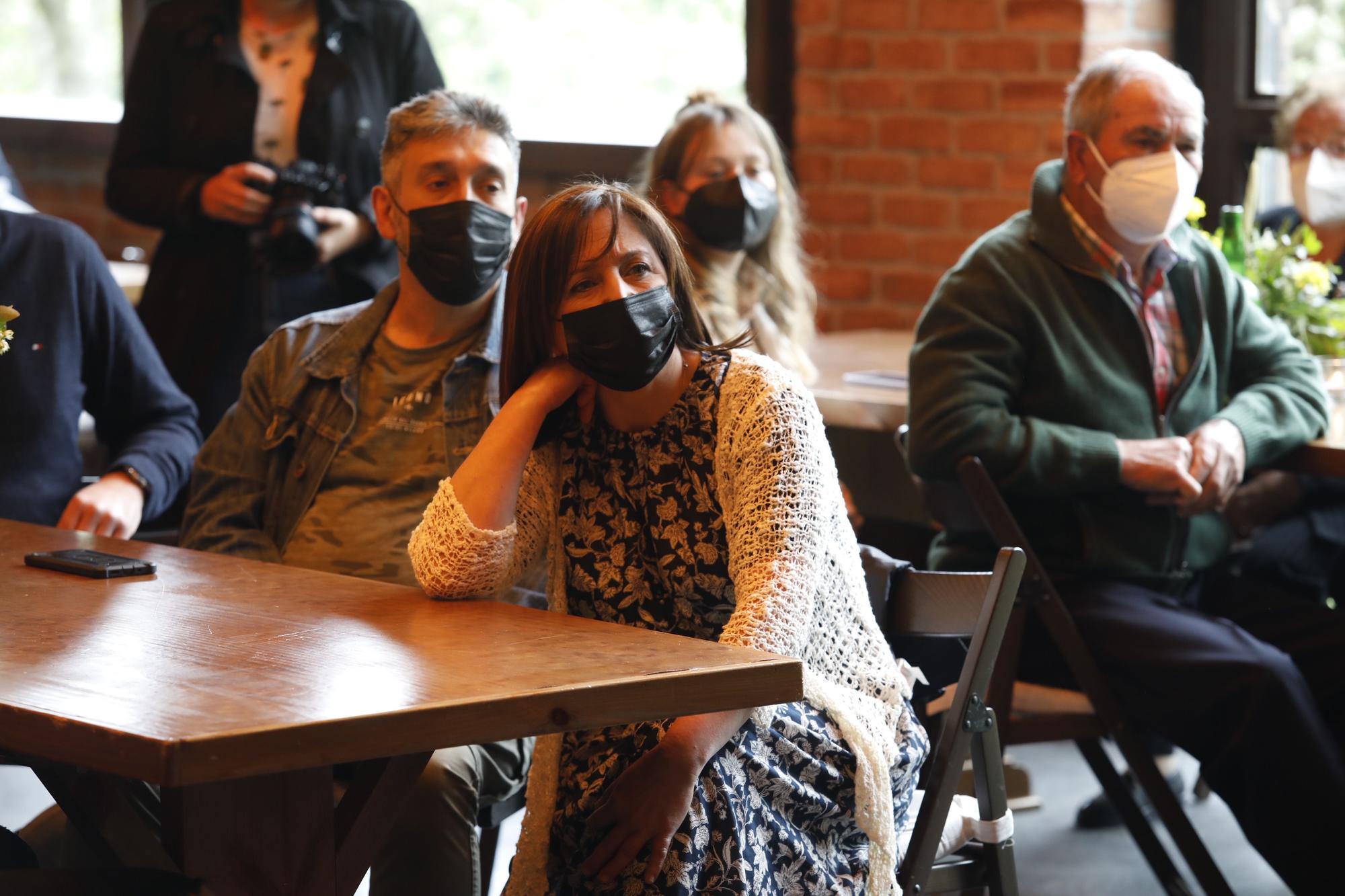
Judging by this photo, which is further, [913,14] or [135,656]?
[913,14]

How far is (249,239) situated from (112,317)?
2.26 feet

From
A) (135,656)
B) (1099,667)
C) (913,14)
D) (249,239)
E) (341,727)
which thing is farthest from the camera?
(913,14)

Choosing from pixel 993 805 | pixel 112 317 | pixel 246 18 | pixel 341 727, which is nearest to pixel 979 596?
pixel 993 805

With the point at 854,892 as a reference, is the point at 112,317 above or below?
above

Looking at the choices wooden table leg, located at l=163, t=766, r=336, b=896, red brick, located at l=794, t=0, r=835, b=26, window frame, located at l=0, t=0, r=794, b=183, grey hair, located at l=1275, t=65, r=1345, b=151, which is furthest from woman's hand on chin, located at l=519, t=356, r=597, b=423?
red brick, located at l=794, t=0, r=835, b=26

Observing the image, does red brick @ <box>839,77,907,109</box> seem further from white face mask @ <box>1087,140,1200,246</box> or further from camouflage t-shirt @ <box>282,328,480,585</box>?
camouflage t-shirt @ <box>282,328,480,585</box>

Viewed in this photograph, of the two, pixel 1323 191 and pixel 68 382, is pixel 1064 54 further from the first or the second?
pixel 68 382

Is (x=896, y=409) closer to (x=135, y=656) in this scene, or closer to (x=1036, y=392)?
(x=1036, y=392)

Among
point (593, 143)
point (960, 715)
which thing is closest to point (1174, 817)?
point (960, 715)

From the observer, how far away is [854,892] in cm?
172

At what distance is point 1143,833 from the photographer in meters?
2.51

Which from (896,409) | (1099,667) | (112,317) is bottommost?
(1099,667)

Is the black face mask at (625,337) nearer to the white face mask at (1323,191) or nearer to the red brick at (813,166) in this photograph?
the white face mask at (1323,191)

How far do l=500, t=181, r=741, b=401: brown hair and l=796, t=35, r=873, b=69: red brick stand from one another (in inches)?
89.3
